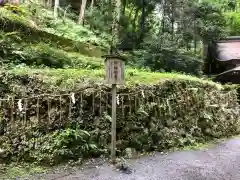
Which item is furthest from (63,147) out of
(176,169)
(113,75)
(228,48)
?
(228,48)

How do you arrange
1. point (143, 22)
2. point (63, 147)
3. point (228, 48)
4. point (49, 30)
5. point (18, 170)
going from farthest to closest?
point (228, 48)
point (143, 22)
point (49, 30)
point (63, 147)
point (18, 170)

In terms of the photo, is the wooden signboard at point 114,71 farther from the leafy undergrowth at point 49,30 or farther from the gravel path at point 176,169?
the leafy undergrowth at point 49,30

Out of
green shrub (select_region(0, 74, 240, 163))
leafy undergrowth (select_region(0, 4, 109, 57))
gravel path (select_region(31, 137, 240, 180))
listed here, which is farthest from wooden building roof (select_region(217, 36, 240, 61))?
gravel path (select_region(31, 137, 240, 180))

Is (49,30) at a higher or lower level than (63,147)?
higher

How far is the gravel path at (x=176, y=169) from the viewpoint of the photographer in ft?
18.6

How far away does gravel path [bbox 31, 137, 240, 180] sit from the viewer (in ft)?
18.6

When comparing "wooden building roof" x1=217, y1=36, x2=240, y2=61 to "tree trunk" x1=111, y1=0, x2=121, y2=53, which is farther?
"wooden building roof" x1=217, y1=36, x2=240, y2=61

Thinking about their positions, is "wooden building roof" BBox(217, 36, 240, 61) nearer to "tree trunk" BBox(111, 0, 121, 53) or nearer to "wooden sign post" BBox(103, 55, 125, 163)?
"tree trunk" BBox(111, 0, 121, 53)

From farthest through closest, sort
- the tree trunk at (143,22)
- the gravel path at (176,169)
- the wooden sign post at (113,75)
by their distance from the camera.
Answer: the tree trunk at (143,22) → the wooden sign post at (113,75) → the gravel path at (176,169)

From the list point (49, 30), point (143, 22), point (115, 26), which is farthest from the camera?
point (143, 22)

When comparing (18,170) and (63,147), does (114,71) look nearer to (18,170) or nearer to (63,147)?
(63,147)

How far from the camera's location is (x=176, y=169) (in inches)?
250

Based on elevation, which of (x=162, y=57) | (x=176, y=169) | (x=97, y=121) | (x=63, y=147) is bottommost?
(x=176, y=169)

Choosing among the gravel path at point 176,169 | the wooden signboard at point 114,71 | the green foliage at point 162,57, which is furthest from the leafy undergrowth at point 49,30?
the gravel path at point 176,169
